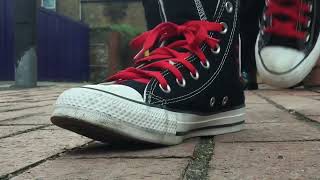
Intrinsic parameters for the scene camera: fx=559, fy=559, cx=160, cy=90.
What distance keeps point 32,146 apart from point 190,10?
503 millimetres

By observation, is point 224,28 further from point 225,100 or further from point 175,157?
point 175,157

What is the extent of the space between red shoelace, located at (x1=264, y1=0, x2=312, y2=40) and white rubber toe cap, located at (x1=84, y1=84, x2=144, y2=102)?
2.52 feet

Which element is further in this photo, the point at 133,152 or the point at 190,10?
the point at 190,10

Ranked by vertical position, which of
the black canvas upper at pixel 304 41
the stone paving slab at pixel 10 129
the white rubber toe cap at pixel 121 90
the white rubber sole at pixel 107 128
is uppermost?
the black canvas upper at pixel 304 41

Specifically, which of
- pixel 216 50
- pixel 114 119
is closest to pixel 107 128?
pixel 114 119

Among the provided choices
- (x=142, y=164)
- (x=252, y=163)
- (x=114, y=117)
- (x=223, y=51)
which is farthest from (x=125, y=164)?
(x=223, y=51)

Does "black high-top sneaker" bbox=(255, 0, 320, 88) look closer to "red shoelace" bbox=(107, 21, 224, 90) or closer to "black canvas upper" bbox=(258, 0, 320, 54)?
"black canvas upper" bbox=(258, 0, 320, 54)

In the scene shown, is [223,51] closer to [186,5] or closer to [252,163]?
[186,5]

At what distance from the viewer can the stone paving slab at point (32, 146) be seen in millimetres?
1097

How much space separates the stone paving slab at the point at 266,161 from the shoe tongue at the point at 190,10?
1.08ft

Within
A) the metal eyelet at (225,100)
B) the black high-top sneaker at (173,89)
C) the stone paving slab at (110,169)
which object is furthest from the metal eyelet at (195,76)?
the stone paving slab at (110,169)

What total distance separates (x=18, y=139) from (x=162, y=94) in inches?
17.0

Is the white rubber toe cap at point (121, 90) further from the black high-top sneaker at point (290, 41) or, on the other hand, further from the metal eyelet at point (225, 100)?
the black high-top sneaker at point (290, 41)

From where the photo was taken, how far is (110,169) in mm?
995
